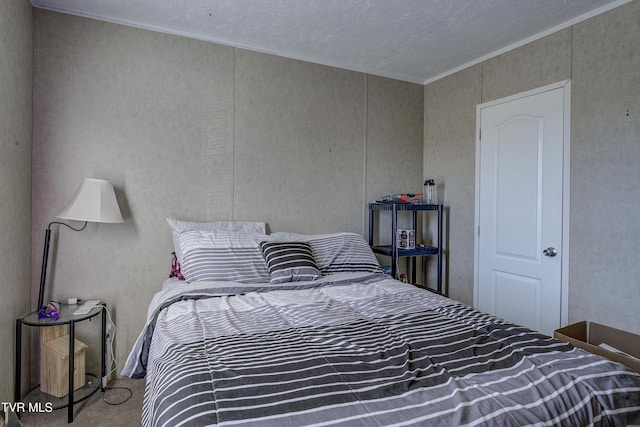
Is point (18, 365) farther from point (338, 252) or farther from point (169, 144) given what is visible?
point (338, 252)

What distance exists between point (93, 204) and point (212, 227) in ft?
2.54

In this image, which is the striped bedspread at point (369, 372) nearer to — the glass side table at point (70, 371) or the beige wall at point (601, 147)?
the glass side table at point (70, 371)

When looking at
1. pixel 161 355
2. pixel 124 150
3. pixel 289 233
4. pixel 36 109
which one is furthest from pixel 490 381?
pixel 36 109

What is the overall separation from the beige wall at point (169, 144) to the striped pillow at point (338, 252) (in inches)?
12.0

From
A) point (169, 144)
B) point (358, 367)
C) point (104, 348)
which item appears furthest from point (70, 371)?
point (358, 367)

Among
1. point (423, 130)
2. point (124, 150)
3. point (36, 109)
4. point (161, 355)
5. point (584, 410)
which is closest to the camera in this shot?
point (584, 410)

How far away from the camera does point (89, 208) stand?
2227 mm

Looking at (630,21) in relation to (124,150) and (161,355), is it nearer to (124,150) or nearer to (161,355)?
(161,355)

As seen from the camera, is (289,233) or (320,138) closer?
(289,233)

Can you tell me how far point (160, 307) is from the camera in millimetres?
1869

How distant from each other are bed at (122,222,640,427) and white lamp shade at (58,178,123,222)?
2.44ft

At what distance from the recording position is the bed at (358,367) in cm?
95

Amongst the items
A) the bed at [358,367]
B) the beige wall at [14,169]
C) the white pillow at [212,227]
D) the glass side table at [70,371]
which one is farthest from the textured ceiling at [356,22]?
the glass side table at [70,371]

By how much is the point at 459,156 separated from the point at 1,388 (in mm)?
3635
